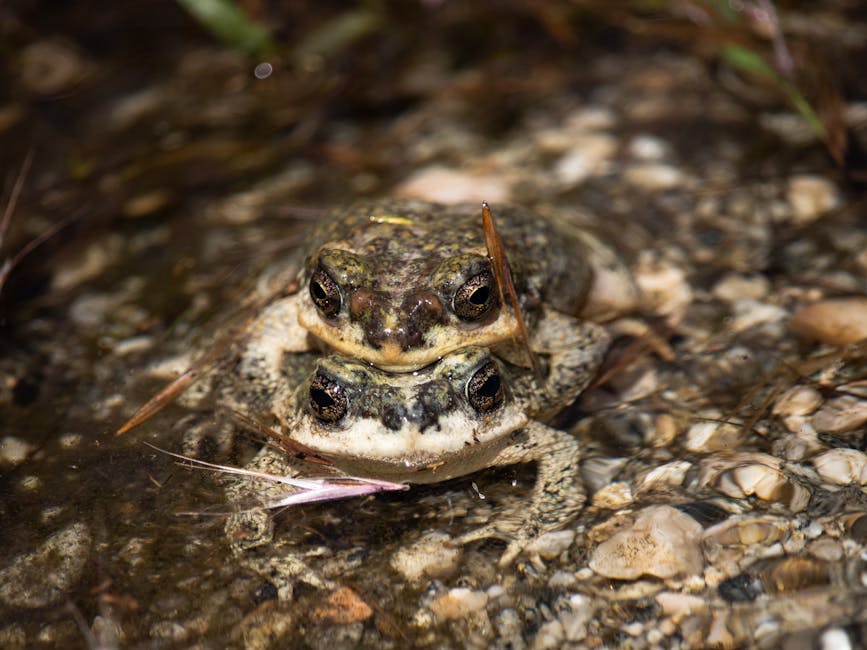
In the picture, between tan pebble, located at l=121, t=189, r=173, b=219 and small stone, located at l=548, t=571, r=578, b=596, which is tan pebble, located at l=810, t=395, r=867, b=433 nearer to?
small stone, located at l=548, t=571, r=578, b=596

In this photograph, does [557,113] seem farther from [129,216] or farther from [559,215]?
[129,216]

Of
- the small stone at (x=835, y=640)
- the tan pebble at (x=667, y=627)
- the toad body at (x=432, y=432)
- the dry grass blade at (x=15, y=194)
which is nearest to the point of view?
the small stone at (x=835, y=640)

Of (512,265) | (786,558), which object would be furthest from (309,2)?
(786,558)

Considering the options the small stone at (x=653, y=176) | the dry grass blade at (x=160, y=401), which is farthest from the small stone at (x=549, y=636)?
the small stone at (x=653, y=176)

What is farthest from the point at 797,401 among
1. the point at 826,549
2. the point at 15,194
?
the point at 15,194

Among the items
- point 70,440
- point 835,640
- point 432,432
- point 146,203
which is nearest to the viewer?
point 835,640

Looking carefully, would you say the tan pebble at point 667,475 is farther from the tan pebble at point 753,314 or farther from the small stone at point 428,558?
the tan pebble at point 753,314

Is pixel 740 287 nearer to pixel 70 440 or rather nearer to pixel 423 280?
pixel 423 280
